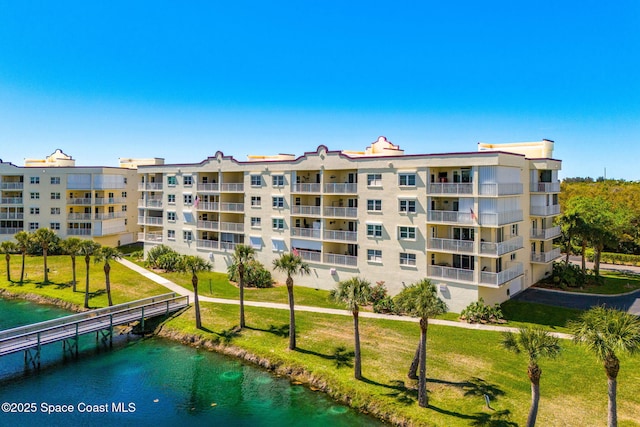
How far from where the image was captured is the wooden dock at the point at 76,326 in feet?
113

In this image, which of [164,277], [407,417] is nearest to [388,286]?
[407,417]

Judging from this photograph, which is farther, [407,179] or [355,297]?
[407,179]

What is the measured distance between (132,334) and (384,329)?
75.0ft

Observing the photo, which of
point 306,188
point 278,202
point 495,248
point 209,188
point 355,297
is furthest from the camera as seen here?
point 209,188

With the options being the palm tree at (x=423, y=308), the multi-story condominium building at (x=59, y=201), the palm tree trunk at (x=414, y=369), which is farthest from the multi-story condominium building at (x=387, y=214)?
the multi-story condominium building at (x=59, y=201)

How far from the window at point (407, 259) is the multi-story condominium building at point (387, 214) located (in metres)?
0.11

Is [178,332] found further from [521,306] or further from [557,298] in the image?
[557,298]

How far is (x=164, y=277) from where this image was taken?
55.9 meters

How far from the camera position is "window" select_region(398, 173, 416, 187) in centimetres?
4369

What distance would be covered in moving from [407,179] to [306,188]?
12.4m

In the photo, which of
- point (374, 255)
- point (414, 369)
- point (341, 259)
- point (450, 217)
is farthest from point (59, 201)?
point (414, 369)

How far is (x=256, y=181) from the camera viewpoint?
55.8 meters

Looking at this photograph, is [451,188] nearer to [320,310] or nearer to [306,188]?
[320,310]

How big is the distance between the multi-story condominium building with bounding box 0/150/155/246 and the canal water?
3987 centimetres
